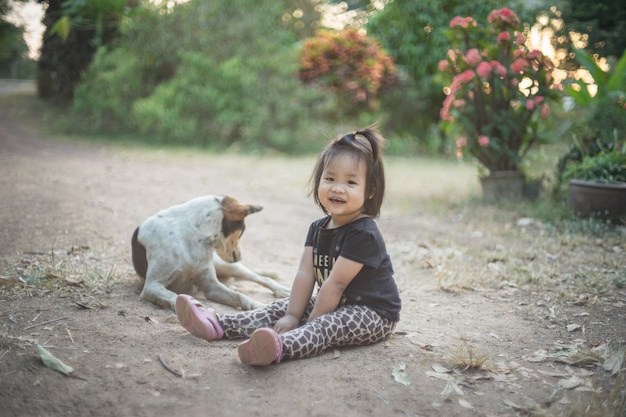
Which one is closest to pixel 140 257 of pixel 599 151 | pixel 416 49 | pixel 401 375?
pixel 401 375

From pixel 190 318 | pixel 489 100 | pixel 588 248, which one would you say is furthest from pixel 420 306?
pixel 489 100

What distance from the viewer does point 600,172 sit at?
5.36 m

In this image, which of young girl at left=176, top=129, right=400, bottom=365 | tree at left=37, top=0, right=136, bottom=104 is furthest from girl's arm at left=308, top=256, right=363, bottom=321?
tree at left=37, top=0, right=136, bottom=104

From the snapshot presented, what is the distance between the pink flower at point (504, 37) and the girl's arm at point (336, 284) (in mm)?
4490

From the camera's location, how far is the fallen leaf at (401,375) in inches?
89.2

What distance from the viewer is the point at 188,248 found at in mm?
3137

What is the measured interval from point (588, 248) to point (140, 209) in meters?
3.97

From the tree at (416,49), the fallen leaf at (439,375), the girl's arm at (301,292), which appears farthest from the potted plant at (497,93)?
the tree at (416,49)

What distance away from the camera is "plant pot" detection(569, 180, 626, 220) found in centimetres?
509

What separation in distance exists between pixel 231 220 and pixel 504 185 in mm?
4311

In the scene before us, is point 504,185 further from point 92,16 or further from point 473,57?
point 92,16

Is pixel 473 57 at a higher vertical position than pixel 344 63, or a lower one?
lower

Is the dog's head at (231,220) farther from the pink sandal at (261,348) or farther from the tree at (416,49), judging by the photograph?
the tree at (416,49)

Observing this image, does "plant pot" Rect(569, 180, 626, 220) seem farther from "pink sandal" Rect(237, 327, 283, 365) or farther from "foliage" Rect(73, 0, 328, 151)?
"foliage" Rect(73, 0, 328, 151)
